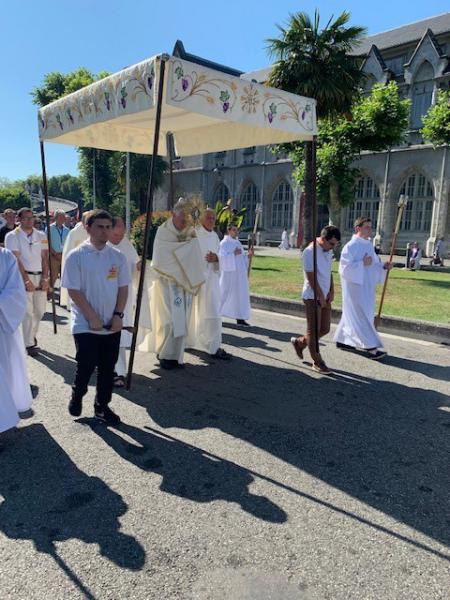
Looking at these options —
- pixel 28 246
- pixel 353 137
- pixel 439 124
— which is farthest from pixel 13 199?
pixel 28 246

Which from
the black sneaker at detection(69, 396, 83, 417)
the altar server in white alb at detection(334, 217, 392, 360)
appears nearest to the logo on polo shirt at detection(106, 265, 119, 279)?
the black sneaker at detection(69, 396, 83, 417)

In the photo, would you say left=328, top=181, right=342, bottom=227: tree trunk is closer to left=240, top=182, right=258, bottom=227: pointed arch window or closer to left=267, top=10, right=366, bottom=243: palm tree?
left=267, top=10, right=366, bottom=243: palm tree

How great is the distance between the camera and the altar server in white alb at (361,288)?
658 centimetres

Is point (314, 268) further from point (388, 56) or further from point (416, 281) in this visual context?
point (388, 56)

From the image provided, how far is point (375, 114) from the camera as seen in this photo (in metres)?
21.1

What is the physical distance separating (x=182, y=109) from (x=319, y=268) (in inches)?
99.7

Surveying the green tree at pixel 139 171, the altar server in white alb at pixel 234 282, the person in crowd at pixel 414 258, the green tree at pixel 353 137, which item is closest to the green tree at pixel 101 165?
the green tree at pixel 139 171

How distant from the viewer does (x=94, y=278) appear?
402cm

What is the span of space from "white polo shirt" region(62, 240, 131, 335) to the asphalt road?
1.01 metres

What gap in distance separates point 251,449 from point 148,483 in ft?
3.03

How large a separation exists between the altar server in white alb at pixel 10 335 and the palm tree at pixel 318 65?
14390mm

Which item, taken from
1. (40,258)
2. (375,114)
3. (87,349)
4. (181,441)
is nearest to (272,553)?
(181,441)

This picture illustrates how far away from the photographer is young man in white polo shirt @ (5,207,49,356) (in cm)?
643

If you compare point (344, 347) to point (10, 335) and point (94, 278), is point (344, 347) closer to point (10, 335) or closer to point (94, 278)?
point (94, 278)
